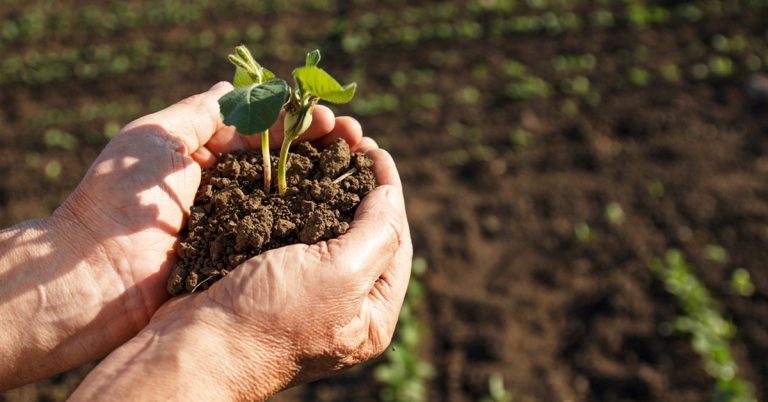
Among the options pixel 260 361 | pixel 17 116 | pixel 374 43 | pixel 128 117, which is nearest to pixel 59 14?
pixel 17 116

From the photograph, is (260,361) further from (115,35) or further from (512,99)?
(115,35)

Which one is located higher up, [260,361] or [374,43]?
[260,361]

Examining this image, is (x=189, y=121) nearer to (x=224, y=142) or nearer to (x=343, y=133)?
(x=224, y=142)

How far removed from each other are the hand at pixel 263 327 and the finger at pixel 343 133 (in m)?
0.51

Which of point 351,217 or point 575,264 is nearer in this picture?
point 351,217

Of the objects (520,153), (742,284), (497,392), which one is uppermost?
(520,153)

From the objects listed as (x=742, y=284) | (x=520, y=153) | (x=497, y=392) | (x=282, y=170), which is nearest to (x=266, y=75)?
(x=282, y=170)

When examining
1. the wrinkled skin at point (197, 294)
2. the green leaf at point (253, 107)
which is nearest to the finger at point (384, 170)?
the wrinkled skin at point (197, 294)

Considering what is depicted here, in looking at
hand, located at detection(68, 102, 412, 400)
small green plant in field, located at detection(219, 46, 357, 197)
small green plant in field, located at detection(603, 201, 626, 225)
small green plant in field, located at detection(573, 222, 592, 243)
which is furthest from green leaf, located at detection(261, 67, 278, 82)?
small green plant in field, located at detection(603, 201, 626, 225)

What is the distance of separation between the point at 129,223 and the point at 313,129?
83 centimetres

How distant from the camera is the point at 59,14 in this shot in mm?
8039

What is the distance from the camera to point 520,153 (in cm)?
562

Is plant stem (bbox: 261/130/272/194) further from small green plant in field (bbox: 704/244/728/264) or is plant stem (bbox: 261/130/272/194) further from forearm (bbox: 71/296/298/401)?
small green plant in field (bbox: 704/244/728/264)

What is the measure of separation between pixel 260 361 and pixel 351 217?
2.08 ft
